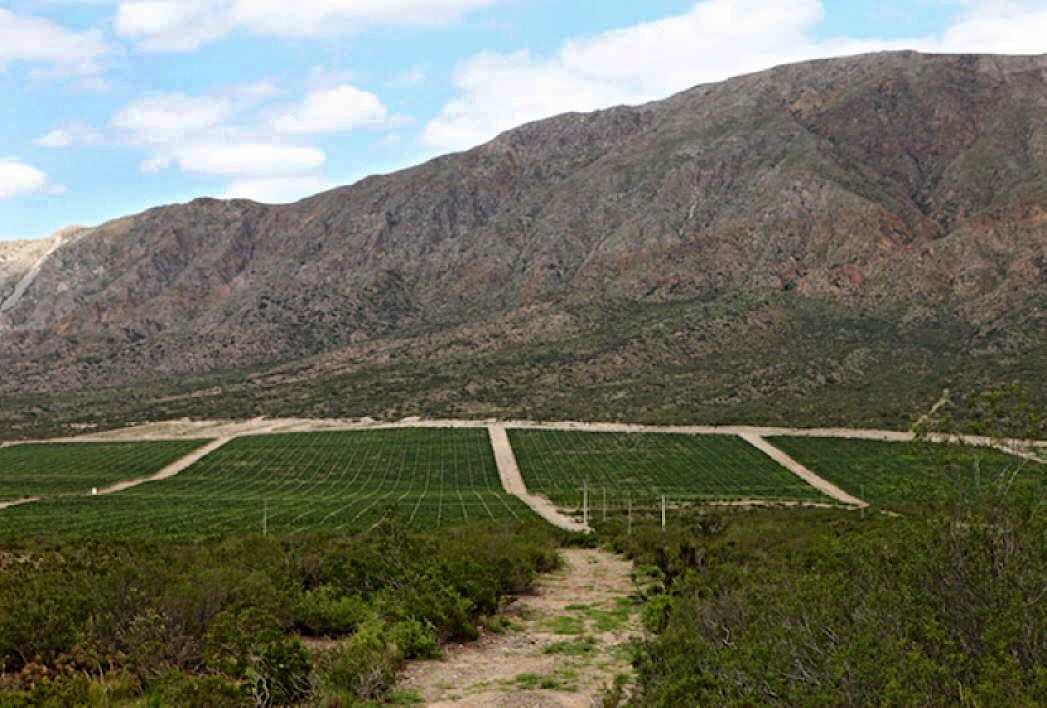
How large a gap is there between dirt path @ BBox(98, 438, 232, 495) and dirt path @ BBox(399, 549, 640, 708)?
61.8 metres

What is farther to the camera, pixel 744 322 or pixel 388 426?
pixel 744 322

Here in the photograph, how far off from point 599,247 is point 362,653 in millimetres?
186420

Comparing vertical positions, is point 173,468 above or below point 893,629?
below

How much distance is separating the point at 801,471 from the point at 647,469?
13794 millimetres

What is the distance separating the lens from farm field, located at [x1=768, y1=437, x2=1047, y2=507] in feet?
39.7

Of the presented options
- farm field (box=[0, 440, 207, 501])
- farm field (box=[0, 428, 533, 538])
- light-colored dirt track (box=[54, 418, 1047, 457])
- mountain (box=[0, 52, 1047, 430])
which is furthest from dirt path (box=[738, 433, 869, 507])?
farm field (box=[0, 440, 207, 501])

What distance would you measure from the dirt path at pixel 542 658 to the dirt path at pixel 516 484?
21.0 meters

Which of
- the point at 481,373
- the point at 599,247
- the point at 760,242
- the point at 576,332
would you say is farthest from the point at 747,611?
the point at 599,247

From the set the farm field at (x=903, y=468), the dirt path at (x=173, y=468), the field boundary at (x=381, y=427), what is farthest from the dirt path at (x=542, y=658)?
the field boundary at (x=381, y=427)

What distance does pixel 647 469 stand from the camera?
270 ft

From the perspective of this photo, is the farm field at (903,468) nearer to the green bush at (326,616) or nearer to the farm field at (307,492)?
the green bush at (326,616)

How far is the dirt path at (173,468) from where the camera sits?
79.3 metres

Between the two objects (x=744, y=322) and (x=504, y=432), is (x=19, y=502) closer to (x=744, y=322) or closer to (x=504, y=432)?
(x=504, y=432)

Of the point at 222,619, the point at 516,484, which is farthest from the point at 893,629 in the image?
the point at 516,484
